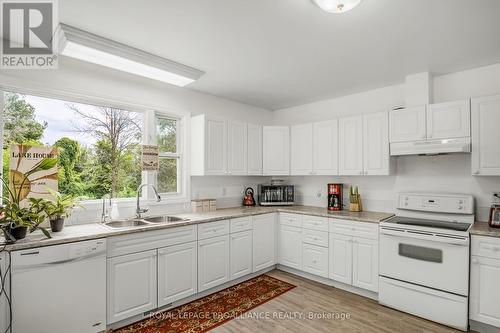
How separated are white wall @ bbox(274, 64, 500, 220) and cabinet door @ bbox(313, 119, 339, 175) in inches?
14.0

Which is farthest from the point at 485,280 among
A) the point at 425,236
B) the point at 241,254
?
the point at 241,254

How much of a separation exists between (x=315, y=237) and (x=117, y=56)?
3036 mm

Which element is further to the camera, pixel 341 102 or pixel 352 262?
pixel 341 102

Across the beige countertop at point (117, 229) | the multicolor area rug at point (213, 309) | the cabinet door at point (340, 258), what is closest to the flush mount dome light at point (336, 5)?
the beige countertop at point (117, 229)

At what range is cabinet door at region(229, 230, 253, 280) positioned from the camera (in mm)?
3362

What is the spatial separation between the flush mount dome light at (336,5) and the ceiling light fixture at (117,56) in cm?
165

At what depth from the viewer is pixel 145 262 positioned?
2.58 meters

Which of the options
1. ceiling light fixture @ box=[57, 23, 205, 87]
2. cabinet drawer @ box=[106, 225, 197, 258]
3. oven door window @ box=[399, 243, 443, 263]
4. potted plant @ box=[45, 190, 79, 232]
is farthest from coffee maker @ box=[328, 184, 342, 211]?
potted plant @ box=[45, 190, 79, 232]

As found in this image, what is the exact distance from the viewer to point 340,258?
3301 millimetres

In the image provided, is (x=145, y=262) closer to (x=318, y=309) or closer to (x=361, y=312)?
(x=318, y=309)

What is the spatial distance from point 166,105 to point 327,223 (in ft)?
8.47

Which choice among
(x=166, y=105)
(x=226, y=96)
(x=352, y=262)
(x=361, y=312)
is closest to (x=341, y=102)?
(x=226, y=96)

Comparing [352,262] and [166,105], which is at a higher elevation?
[166,105]

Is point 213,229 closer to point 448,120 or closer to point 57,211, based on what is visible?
point 57,211
